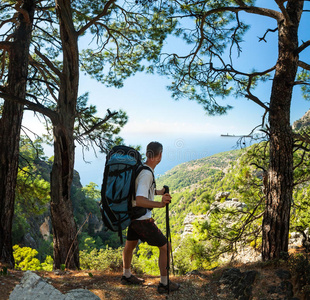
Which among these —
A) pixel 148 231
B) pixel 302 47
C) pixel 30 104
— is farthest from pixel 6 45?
pixel 302 47

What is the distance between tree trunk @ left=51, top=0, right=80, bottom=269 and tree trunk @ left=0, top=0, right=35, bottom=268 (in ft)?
2.34

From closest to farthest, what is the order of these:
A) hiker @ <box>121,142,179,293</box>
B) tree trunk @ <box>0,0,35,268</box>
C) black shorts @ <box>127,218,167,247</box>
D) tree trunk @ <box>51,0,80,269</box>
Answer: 1. hiker @ <box>121,142,179,293</box>
2. black shorts @ <box>127,218,167,247</box>
3. tree trunk @ <box>0,0,35,268</box>
4. tree trunk @ <box>51,0,80,269</box>

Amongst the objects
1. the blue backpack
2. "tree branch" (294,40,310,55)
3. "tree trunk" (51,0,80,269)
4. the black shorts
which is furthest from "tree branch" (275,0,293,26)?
"tree trunk" (51,0,80,269)

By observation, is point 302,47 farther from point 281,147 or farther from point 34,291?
point 34,291

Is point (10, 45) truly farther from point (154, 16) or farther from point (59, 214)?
point (59, 214)

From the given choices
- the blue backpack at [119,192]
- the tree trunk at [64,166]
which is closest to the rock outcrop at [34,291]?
the blue backpack at [119,192]

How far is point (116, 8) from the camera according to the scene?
5.62 m

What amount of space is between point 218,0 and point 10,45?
395 centimetres

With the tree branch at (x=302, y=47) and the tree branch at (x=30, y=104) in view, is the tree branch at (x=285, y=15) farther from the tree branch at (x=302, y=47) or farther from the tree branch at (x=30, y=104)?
the tree branch at (x=30, y=104)

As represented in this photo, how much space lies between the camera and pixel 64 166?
15.4 feet

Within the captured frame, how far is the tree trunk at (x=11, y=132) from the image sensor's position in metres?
4.42

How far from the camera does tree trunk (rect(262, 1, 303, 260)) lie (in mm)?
3461

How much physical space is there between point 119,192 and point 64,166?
2.59m

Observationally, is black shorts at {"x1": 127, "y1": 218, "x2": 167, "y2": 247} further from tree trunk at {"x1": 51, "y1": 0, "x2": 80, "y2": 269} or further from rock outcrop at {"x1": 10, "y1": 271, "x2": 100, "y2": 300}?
tree trunk at {"x1": 51, "y1": 0, "x2": 80, "y2": 269}
